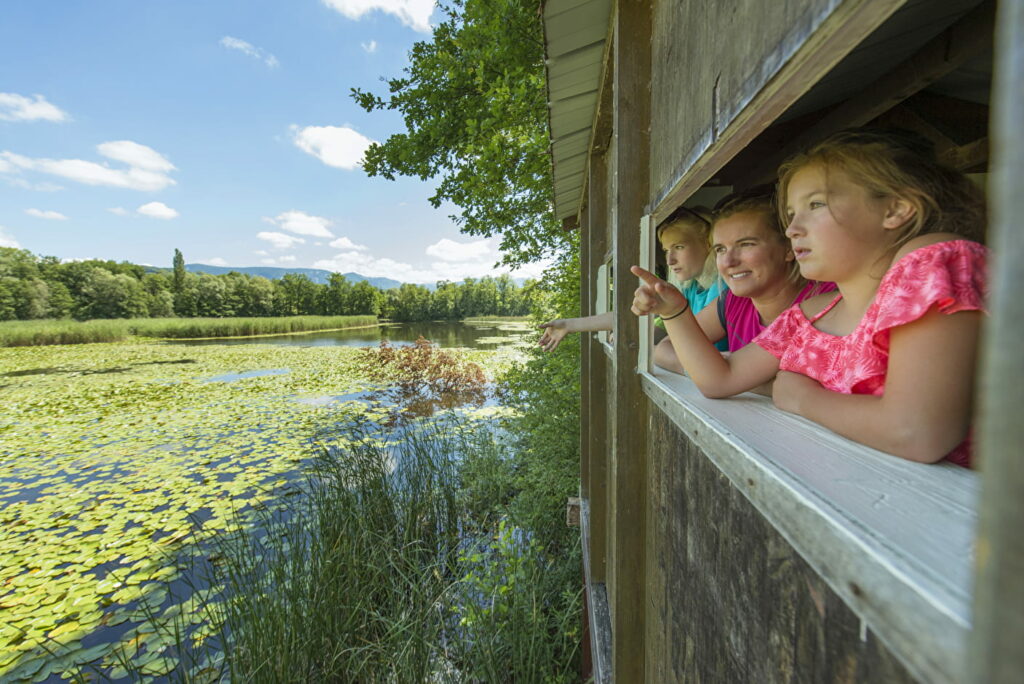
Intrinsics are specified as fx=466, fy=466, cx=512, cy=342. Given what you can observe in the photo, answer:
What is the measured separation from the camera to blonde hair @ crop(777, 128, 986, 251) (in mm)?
774

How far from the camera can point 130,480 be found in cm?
602

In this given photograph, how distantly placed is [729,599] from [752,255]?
89 cm

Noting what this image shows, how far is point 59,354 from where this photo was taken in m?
19.1

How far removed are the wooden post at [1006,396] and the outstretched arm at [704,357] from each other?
92 cm

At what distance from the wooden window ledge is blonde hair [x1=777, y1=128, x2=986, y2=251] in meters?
0.40

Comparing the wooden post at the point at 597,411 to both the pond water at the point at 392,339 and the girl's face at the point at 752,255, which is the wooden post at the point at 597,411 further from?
the pond water at the point at 392,339

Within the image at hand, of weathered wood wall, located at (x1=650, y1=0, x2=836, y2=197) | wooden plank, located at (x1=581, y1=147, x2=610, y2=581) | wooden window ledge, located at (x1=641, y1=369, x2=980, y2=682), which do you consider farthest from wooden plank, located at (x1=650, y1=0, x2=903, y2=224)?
wooden plank, located at (x1=581, y1=147, x2=610, y2=581)

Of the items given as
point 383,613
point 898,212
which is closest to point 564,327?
point 898,212

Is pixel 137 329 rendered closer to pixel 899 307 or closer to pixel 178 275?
pixel 178 275

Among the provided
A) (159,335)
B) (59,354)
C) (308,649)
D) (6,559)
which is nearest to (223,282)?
(159,335)

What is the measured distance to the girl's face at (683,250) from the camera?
73.1 inches

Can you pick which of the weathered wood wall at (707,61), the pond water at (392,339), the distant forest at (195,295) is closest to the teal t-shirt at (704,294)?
the weathered wood wall at (707,61)

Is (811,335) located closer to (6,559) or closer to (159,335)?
(6,559)

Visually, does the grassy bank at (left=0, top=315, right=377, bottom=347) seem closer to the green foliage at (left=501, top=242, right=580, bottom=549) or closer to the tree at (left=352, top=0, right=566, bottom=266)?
the tree at (left=352, top=0, right=566, bottom=266)
